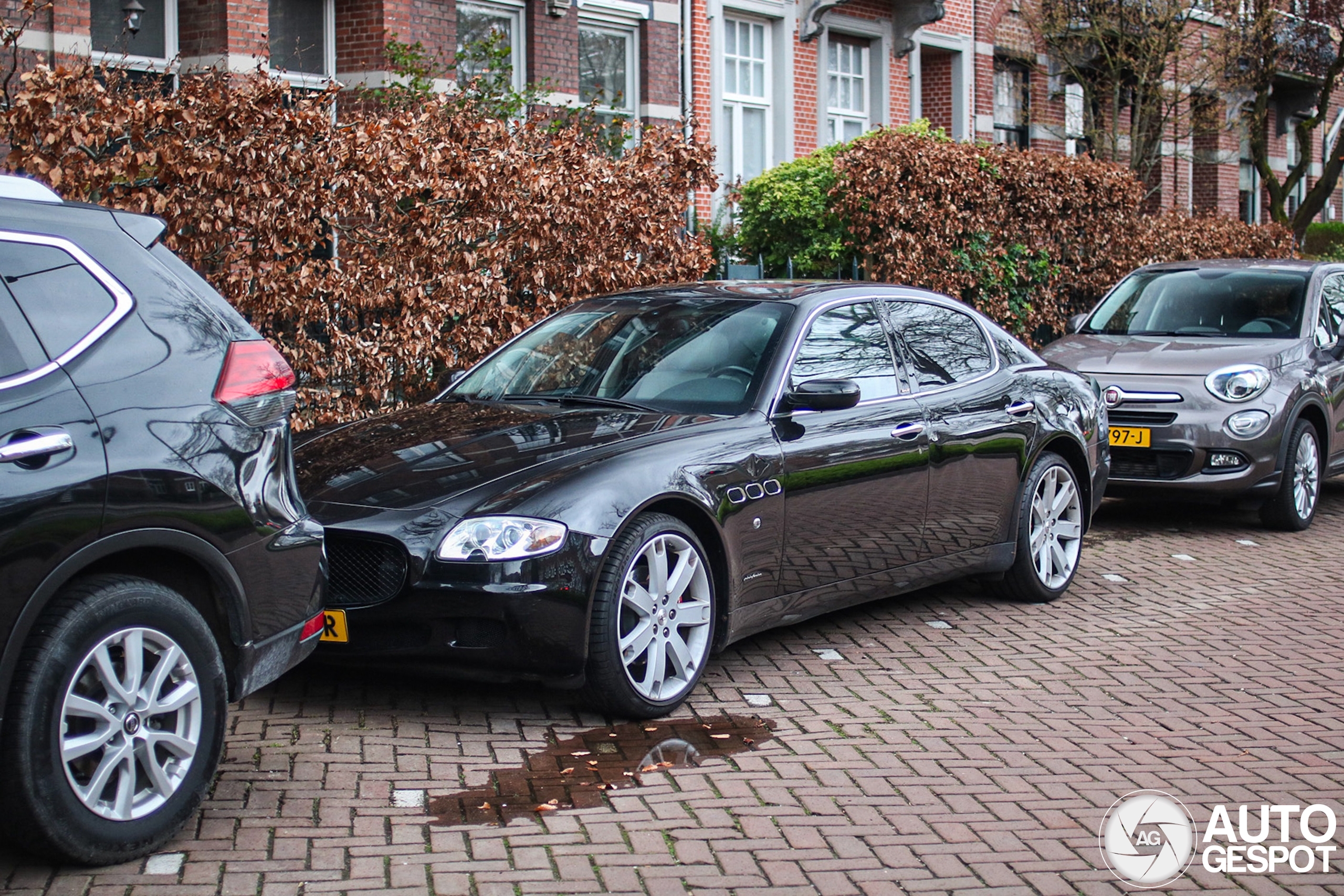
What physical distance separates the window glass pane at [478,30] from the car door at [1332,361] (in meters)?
8.79

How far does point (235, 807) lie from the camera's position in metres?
4.52

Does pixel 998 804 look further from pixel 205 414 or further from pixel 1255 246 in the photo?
pixel 1255 246

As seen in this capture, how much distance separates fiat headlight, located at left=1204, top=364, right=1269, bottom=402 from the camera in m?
10.1

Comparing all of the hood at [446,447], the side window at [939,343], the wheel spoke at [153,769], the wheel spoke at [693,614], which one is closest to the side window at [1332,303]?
the side window at [939,343]

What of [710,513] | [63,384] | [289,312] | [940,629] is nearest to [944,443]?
[940,629]

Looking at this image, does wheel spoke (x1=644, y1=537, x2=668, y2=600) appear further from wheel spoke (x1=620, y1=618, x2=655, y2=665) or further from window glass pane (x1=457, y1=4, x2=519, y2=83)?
window glass pane (x1=457, y1=4, x2=519, y2=83)

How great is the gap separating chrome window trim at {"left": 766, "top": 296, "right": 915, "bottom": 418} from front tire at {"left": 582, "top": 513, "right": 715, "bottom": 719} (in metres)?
0.88

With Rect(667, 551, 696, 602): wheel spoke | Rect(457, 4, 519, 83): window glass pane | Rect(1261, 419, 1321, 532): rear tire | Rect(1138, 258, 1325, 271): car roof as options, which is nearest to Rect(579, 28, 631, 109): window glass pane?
Rect(457, 4, 519, 83): window glass pane

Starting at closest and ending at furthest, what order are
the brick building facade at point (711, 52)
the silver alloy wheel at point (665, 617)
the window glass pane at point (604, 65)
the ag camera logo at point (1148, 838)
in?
1. the ag camera logo at point (1148, 838)
2. the silver alloy wheel at point (665, 617)
3. the brick building facade at point (711, 52)
4. the window glass pane at point (604, 65)

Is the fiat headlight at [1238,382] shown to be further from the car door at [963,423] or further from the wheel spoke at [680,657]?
the wheel spoke at [680,657]

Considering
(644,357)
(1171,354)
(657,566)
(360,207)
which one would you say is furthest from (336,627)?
(1171,354)

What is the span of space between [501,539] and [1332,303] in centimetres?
847

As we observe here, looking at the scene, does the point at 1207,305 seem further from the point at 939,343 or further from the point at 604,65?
the point at 604,65

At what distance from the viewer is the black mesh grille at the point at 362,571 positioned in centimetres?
522
